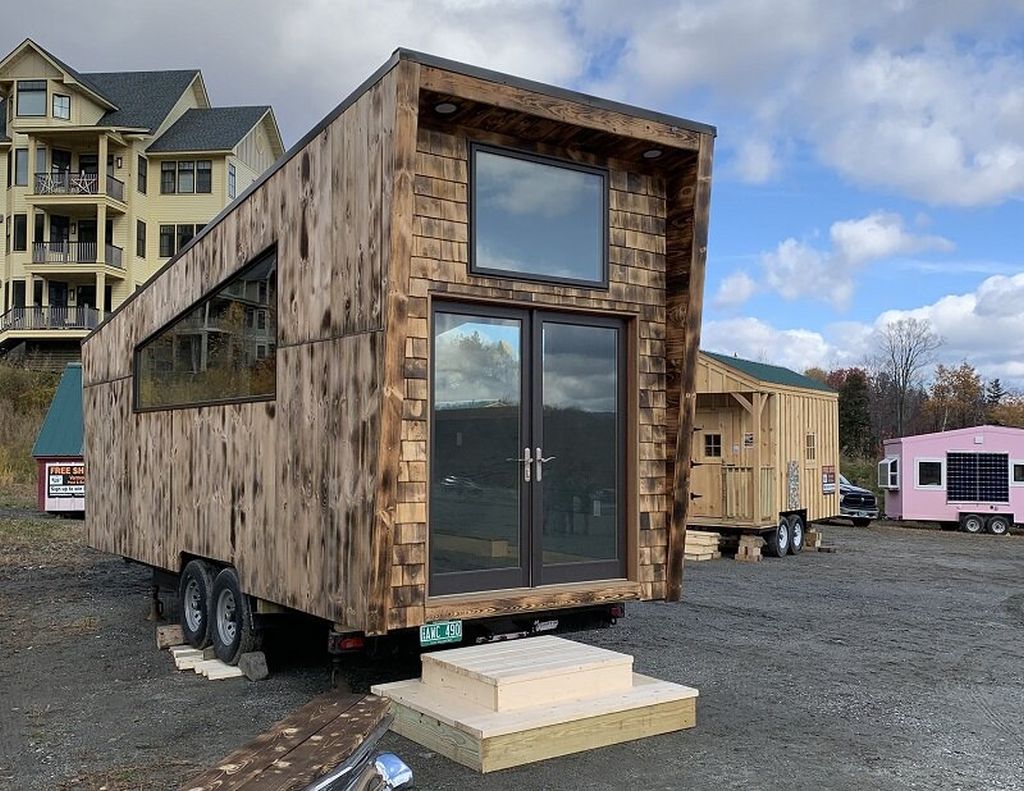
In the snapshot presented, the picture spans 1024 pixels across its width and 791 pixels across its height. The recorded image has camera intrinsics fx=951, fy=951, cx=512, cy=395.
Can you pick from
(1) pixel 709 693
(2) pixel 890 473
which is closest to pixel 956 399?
(2) pixel 890 473

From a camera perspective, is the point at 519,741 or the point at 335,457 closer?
the point at 519,741

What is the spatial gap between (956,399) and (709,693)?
Answer: 183 feet

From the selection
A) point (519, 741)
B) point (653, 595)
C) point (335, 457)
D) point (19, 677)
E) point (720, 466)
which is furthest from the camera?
point (720, 466)

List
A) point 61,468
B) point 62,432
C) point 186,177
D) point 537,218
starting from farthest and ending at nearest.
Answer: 1. point 186,177
2. point 62,432
3. point 61,468
4. point 537,218

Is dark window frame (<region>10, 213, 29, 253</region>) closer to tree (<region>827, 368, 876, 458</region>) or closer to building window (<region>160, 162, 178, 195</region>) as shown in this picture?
building window (<region>160, 162, 178, 195</region>)

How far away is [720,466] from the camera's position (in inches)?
650

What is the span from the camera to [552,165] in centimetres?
625

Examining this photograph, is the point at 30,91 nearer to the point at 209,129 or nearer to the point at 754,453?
the point at 209,129

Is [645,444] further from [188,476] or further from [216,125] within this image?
[216,125]

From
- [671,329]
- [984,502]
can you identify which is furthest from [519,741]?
[984,502]

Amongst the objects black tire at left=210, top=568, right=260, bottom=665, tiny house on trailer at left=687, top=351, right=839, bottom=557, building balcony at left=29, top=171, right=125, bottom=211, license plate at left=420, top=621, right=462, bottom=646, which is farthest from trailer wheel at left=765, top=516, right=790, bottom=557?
building balcony at left=29, top=171, right=125, bottom=211

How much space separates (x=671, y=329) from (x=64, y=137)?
33326 millimetres

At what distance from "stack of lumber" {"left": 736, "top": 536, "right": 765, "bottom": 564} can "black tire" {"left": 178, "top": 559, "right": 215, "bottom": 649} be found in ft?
32.9

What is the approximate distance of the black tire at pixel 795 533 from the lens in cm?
1703
